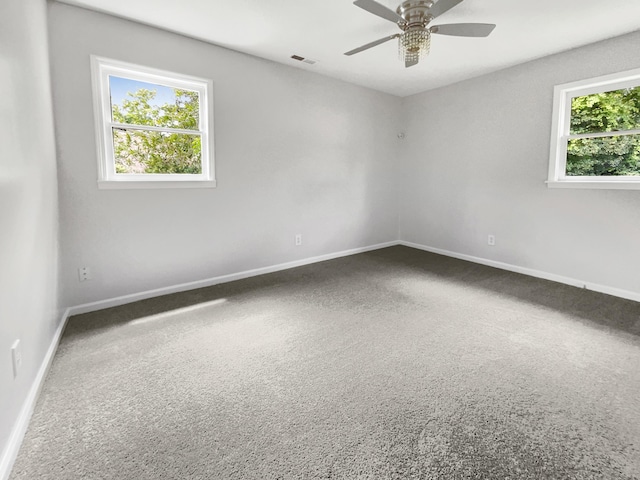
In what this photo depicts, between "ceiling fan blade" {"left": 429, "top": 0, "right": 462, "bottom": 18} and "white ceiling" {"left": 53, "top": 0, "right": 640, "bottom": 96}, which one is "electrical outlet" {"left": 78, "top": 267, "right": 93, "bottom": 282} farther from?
"ceiling fan blade" {"left": 429, "top": 0, "right": 462, "bottom": 18}

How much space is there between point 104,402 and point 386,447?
1.43 m

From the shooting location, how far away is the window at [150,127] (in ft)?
9.25

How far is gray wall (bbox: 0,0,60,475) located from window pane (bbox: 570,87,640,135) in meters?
4.62

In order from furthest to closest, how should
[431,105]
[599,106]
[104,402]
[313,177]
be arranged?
[431,105] → [313,177] → [599,106] → [104,402]

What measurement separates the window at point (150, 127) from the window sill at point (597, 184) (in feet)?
12.2

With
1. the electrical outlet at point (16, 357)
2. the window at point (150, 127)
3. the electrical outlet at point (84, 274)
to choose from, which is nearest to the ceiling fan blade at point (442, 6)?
the window at point (150, 127)

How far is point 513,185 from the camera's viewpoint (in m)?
3.98

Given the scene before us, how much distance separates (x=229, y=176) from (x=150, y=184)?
80 centimetres

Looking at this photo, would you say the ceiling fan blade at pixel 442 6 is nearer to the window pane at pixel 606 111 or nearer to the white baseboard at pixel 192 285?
the window pane at pixel 606 111

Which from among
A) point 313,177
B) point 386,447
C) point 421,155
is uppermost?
point 421,155

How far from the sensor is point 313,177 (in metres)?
4.31

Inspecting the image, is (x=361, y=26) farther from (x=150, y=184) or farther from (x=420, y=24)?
(x=150, y=184)

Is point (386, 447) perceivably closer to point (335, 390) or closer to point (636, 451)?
point (335, 390)

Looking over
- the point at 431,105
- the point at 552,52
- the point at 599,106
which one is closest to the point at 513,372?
the point at 599,106
